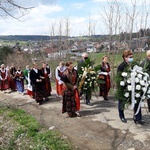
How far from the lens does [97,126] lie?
7.89 m

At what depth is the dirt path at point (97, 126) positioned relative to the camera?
6.55 m

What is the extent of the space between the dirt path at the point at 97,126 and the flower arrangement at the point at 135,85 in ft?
2.63

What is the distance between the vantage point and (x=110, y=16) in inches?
559

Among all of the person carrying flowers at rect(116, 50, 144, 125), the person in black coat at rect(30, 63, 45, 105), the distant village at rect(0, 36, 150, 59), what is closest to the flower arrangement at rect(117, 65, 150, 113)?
the person carrying flowers at rect(116, 50, 144, 125)

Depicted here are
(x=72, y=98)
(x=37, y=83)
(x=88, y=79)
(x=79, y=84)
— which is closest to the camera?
(x=72, y=98)

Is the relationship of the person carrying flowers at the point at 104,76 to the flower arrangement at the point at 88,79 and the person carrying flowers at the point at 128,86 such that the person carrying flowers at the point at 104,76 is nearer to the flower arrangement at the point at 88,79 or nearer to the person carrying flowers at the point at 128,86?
the flower arrangement at the point at 88,79

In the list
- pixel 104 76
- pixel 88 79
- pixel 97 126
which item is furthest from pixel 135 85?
pixel 104 76

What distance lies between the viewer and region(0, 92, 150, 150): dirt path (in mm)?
6555

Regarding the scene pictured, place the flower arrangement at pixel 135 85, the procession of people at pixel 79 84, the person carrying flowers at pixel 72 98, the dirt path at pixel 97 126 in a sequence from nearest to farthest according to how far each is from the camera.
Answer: the dirt path at pixel 97 126 < the flower arrangement at pixel 135 85 < the procession of people at pixel 79 84 < the person carrying flowers at pixel 72 98

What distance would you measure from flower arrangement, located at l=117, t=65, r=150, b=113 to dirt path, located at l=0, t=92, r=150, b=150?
2.63ft

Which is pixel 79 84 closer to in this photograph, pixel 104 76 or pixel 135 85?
pixel 104 76

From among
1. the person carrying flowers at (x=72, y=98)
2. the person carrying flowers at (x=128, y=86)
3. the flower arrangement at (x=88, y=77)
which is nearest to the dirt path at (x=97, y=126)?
the person carrying flowers at (x=72, y=98)

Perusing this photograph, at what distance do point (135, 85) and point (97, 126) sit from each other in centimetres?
165

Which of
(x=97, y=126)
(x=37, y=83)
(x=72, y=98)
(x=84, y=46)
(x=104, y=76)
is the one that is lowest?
(x=97, y=126)
